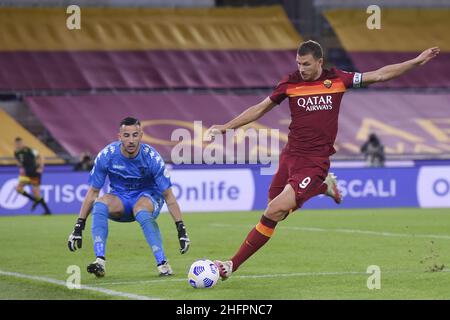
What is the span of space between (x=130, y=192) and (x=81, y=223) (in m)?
0.73

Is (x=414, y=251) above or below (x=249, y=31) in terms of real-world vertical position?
below

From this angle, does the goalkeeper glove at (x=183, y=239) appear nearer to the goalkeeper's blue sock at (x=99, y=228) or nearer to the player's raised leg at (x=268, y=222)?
the player's raised leg at (x=268, y=222)

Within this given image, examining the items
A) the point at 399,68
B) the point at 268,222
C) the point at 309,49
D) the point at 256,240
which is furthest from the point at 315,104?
the point at 256,240

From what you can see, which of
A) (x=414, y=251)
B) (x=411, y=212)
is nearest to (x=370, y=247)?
(x=414, y=251)

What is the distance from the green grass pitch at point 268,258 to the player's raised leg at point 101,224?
14 centimetres

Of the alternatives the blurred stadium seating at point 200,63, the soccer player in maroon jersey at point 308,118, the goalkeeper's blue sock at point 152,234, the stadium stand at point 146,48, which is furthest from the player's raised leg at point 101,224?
the stadium stand at point 146,48

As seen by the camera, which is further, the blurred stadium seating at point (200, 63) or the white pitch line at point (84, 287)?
the blurred stadium seating at point (200, 63)

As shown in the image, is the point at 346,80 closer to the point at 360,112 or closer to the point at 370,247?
the point at 370,247

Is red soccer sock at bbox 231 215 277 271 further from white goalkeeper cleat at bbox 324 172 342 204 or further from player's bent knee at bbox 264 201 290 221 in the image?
white goalkeeper cleat at bbox 324 172 342 204

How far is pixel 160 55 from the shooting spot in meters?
32.7

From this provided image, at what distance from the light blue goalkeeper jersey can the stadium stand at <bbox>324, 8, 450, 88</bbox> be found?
78.1 feet

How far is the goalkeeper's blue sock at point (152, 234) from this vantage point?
1071 cm

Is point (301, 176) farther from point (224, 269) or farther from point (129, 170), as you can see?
point (129, 170)

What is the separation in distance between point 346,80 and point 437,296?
248 cm
